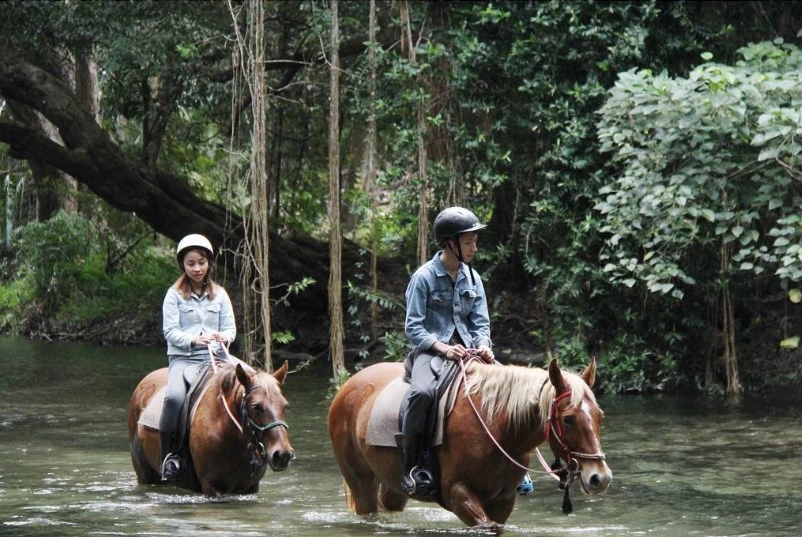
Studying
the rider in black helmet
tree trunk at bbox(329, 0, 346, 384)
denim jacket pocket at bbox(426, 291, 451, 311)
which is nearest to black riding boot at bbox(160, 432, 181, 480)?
the rider in black helmet

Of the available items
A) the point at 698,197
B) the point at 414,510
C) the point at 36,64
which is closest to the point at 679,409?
the point at 698,197

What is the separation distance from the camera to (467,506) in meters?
7.11

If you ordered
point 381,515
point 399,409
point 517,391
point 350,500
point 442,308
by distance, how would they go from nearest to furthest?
point 517,391 < point 399,409 < point 442,308 < point 381,515 < point 350,500

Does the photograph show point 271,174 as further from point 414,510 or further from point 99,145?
point 414,510

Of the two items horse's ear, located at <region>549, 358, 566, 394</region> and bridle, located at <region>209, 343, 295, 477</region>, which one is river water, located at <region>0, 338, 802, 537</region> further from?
horse's ear, located at <region>549, 358, 566, 394</region>

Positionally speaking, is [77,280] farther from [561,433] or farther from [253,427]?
[561,433]

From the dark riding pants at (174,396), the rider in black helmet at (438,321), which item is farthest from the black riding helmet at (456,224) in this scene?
the dark riding pants at (174,396)

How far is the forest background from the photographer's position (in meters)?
14.8

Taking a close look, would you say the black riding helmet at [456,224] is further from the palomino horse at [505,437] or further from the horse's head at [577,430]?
the horse's head at [577,430]

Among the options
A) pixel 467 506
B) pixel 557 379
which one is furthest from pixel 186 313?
pixel 557 379

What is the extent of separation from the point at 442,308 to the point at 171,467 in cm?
285

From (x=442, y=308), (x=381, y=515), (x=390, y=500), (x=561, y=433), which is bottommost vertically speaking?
(x=381, y=515)

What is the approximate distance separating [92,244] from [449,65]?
506 inches

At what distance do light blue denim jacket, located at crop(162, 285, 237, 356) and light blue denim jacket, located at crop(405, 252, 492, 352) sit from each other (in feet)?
7.98
